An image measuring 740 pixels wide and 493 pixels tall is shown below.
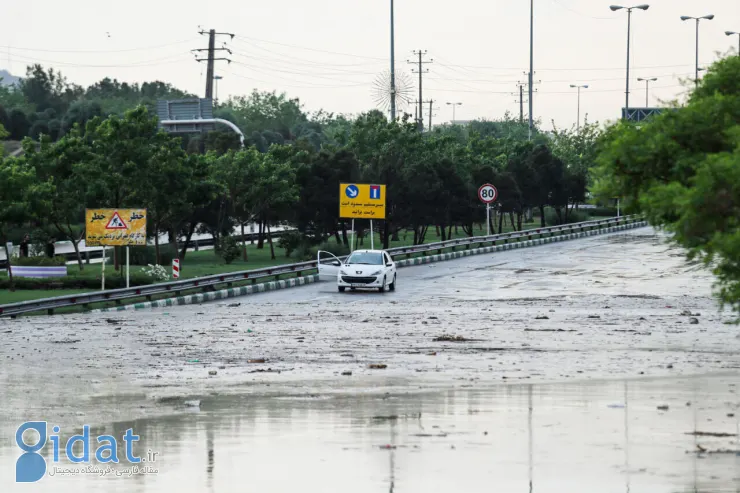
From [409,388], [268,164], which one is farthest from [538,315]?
[268,164]

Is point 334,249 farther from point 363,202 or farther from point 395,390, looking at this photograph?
point 395,390

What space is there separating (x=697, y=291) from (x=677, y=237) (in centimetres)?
2639

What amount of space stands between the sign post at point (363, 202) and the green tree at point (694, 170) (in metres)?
38.8

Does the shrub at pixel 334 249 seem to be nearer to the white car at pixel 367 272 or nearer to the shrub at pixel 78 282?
the white car at pixel 367 272

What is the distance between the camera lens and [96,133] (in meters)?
50.1

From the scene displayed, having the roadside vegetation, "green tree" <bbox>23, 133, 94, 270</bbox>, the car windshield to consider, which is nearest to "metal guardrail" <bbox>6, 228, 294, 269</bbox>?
the roadside vegetation

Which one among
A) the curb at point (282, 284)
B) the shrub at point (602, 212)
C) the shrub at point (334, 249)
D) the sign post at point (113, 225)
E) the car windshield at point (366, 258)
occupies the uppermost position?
the shrub at point (602, 212)

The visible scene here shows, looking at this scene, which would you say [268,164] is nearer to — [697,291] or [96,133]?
[96,133]

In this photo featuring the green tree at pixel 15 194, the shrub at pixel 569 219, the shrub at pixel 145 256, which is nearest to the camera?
the green tree at pixel 15 194

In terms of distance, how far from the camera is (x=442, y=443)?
43.5 feet

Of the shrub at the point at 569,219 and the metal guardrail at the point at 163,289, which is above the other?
the shrub at the point at 569,219

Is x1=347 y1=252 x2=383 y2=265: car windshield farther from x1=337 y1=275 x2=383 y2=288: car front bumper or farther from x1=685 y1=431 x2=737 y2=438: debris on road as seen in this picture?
x1=685 y1=431 x2=737 y2=438: debris on road

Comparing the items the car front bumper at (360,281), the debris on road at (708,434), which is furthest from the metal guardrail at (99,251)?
the debris on road at (708,434)

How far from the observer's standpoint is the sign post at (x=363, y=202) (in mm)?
54094
